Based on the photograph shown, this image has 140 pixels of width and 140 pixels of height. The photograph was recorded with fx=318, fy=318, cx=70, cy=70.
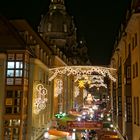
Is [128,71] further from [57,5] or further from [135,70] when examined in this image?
[57,5]

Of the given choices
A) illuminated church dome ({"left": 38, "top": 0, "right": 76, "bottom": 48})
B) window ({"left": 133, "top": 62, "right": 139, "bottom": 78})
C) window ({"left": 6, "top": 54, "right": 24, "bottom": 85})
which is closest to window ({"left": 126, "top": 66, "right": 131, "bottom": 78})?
window ({"left": 133, "top": 62, "right": 139, "bottom": 78})

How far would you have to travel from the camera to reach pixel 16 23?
39.0 m

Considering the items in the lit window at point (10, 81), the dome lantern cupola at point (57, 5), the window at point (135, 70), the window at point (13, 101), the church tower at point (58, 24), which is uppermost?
the dome lantern cupola at point (57, 5)

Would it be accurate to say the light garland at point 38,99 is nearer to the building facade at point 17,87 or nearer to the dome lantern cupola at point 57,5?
the building facade at point 17,87

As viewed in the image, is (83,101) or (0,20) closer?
(0,20)

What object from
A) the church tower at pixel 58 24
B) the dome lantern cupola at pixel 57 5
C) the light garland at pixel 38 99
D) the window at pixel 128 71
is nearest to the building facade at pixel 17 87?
the light garland at pixel 38 99

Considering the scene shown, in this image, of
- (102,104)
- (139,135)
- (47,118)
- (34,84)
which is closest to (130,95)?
(139,135)

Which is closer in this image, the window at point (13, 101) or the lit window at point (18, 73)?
the window at point (13, 101)

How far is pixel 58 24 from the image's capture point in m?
105

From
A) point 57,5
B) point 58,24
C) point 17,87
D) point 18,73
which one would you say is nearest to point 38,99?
point 17,87

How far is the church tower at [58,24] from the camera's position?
9981cm

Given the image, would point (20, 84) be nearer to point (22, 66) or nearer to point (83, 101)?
point (22, 66)

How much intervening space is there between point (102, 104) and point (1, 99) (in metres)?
94.1

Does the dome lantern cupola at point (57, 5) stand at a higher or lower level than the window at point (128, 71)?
higher
